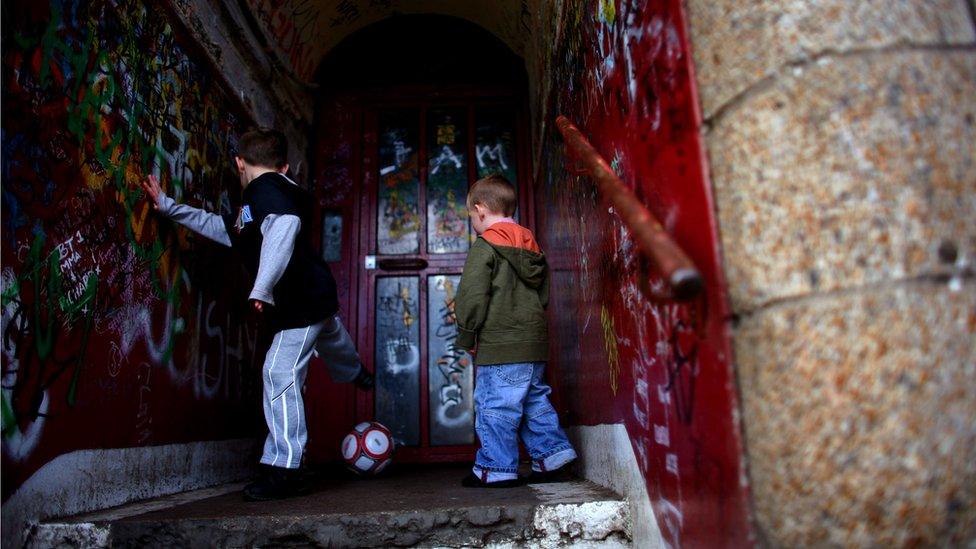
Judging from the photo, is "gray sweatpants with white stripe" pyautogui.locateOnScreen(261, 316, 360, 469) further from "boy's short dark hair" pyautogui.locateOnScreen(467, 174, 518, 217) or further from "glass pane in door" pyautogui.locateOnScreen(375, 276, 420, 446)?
"glass pane in door" pyautogui.locateOnScreen(375, 276, 420, 446)

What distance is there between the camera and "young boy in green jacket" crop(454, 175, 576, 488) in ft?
8.73

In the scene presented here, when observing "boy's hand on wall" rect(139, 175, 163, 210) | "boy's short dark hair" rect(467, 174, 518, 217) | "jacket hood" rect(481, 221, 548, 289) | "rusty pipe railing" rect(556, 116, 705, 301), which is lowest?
"rusty pipe railing" rect(556, 116, 705, 301)

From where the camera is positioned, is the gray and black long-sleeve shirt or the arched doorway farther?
the arched doorway

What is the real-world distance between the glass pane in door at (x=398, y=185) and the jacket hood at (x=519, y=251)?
149 cm

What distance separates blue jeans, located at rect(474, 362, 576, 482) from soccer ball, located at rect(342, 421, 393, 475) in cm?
67

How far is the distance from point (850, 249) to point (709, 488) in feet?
1.71

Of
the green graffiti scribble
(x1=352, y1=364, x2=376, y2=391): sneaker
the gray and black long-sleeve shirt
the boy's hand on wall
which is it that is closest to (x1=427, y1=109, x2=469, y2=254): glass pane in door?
(x1=352, y1=364, x2=376, y2=391): sneaker

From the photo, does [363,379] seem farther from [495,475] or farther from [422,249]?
[422,249]

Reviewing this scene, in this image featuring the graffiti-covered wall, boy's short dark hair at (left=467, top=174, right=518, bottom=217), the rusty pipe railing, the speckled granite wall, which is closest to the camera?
the speckled granite wall

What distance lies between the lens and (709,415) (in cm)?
120

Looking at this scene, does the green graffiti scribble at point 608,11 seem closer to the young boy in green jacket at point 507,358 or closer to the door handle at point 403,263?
the young boy in green jacket at point 507,358

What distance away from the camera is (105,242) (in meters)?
2.22

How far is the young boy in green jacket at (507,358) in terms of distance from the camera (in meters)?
2.66

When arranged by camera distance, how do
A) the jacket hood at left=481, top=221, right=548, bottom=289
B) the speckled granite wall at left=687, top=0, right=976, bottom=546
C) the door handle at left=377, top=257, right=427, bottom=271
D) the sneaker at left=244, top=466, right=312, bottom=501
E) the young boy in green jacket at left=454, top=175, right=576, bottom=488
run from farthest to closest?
the door handle at left=377, top=257, right=427, bottom=271 → the jacket hood at left=481, top=221, right=548, bottom=289 → the young boy in green jacket at left=454, top=175, right=576, bottom=488 → the sneaker at left=244, top=466, right=312, bottom=501 → the speckled granite wall at left=687, top=0, right=976, bottom=546
